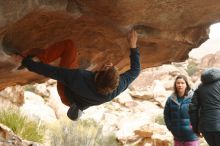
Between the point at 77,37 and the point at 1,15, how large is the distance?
1873 mm

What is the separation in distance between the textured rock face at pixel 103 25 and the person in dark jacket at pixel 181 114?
721 mm

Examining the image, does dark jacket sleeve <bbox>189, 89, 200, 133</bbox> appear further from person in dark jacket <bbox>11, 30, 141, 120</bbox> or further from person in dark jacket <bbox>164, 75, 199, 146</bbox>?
person in dark jacket <bbox>11, 30, 141, 120</bbox>

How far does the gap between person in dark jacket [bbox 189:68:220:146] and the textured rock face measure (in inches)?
34.6

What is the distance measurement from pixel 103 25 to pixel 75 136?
8.00 m

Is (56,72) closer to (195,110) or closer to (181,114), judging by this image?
(195,110)

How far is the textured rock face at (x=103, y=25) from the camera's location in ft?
16.7

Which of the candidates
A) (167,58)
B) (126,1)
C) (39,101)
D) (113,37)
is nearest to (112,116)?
(39,101)

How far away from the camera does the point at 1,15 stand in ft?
15.2

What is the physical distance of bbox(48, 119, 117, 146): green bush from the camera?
12953 millimetres

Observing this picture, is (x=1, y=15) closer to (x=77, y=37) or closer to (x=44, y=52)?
(x=44, y=52)

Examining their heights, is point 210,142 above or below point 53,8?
below

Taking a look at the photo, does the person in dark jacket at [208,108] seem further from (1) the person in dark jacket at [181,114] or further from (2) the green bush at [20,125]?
(2) the green bush at [20,125]

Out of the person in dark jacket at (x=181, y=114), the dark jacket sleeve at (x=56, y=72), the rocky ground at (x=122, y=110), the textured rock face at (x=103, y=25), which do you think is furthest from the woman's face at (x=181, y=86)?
the rocky ground at (x=122, y=110)

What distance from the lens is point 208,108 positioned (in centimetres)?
587
